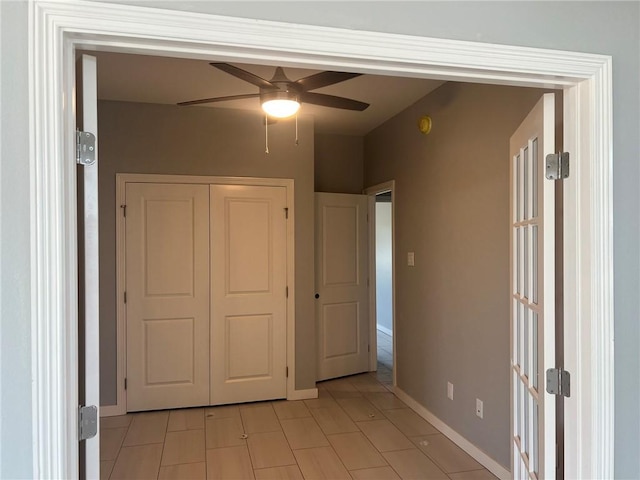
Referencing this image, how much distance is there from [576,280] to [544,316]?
0.18 meters

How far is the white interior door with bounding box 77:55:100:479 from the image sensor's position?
121 centimetres

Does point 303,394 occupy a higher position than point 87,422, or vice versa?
point 87,422

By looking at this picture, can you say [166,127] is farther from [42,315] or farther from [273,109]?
[42,315]

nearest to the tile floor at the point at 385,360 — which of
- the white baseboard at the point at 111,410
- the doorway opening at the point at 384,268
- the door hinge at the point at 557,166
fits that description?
the doorway opening at the point at 384,268

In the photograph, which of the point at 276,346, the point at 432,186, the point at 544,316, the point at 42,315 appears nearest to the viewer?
the point at 42,315

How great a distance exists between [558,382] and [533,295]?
1.12 feet

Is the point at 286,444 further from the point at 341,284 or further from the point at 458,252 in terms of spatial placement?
the point at 341,284

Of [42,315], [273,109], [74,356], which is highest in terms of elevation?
[273,109]

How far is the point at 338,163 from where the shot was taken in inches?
→ 203

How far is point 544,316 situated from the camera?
1534 millimetres

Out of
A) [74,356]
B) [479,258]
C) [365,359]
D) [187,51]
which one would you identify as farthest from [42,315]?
[365,359]

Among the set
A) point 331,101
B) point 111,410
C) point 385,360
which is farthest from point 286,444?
point 385,360

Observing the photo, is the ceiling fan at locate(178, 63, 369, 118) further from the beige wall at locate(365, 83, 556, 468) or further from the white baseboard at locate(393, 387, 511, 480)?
the white baseboard at locate(393, 387, 511, 480)

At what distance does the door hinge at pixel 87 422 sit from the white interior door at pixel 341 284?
3.66 metres
